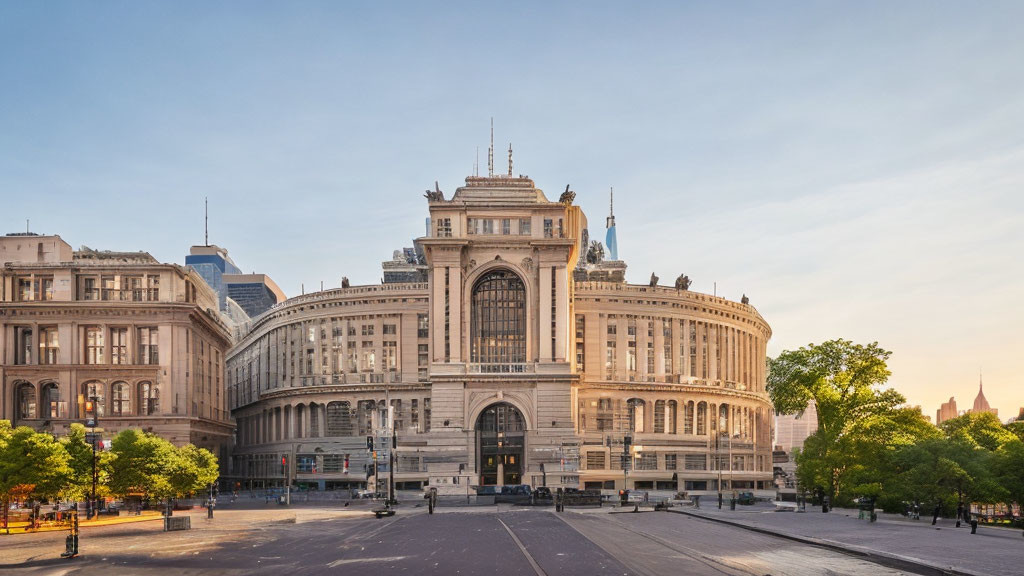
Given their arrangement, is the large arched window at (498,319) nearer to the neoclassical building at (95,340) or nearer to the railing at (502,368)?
the railing at (502,368)

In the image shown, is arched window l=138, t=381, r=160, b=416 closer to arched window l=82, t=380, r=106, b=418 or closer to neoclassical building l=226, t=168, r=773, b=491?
arched window l=82, t=380, r=106, b=418

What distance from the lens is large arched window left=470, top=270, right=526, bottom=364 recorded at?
381 ft

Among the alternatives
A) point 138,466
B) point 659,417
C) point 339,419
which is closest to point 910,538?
point 138,466

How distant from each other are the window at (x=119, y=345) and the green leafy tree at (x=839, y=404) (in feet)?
226

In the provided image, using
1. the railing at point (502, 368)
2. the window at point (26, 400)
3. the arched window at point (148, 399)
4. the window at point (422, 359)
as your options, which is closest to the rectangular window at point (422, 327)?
the window at point (422, 359)

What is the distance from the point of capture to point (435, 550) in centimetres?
4231

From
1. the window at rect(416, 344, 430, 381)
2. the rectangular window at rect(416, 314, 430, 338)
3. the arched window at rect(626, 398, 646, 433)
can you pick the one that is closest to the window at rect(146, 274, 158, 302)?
the rectangular window at rect(416, 314, 430, 338)

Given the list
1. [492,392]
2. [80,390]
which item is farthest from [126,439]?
[492,392]

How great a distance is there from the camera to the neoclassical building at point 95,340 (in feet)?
319

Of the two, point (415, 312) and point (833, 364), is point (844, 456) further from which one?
point (415, 312)

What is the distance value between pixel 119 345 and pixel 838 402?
74.7 meters

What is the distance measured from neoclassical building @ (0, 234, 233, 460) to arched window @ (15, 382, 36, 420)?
107 millimetres

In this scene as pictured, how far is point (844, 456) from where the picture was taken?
75875 mm

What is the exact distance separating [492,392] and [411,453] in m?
19.3
